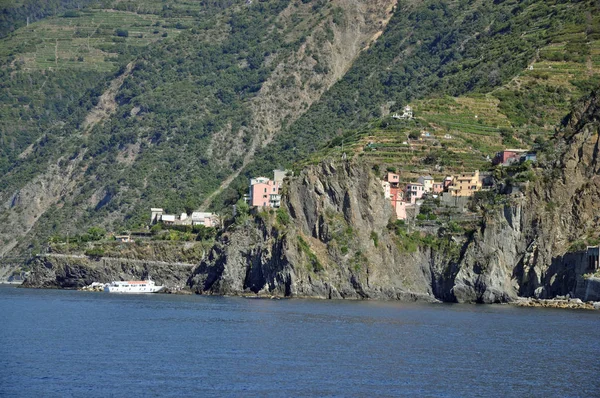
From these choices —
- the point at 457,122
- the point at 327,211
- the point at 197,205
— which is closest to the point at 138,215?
the point at 197,205

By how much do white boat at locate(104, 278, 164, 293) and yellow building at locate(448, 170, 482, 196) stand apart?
35402 mm

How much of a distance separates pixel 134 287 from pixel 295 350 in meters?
71.0

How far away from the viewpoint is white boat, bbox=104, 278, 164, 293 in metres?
151

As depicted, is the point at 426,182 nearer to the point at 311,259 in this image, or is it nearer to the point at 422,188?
the point at 422,188

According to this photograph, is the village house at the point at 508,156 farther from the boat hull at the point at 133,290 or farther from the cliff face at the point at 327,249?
the boat hull at the point at 133,290

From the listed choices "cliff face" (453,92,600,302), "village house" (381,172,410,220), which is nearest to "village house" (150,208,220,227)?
"village house" (381,172,410,220)

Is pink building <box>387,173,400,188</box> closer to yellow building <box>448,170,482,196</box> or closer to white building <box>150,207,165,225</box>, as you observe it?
yellow building <box>448,170,482,196</box>

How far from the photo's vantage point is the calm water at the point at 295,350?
68688 millimetres

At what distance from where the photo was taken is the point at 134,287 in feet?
497

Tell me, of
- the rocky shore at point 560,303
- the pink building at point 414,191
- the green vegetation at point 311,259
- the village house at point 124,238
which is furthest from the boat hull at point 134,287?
the rocky shore at point 560,303

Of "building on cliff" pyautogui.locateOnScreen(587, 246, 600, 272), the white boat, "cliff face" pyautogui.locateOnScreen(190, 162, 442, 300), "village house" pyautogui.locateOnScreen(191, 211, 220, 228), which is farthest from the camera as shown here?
"village house" pyautogui.locateOnScreen(191, 211, 220, 228)

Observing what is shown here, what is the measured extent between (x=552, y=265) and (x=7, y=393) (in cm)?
7786

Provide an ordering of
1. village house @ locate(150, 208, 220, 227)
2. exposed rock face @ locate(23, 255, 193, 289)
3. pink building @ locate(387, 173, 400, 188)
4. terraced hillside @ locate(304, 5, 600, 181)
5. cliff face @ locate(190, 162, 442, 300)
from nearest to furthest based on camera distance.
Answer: cliff face @ locate(190, 162, 442, 300)
pink building @ locate(387, 173, 400, 188)
exposed rock face @ locate(23, 255, 193, 289)
terraced hillside @ locate(304, 5, 600, 181)
village house @ locate(150, 208, 220, 227)

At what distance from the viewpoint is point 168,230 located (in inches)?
6462
